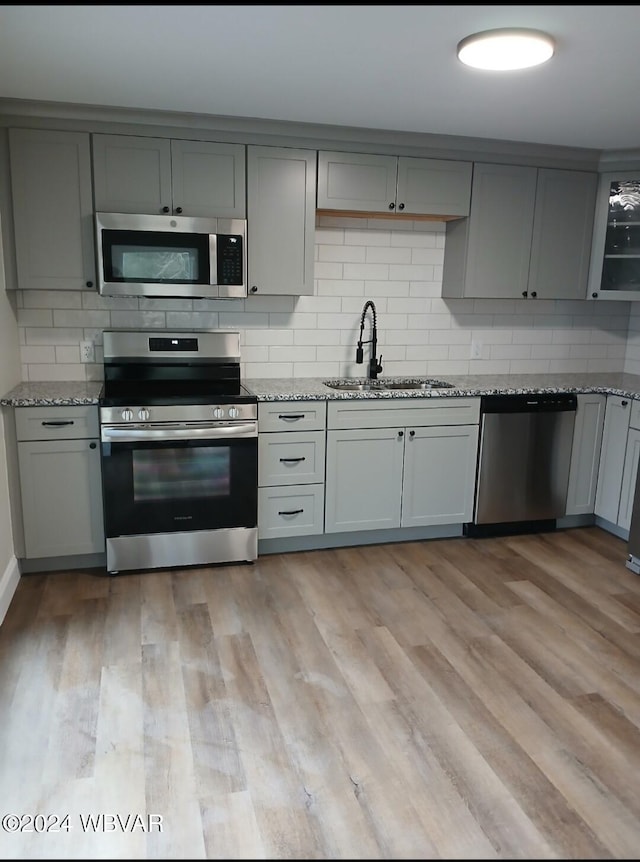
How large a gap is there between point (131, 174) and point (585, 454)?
10.2 feet

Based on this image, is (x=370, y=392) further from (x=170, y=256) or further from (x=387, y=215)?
(x=170, y=256)

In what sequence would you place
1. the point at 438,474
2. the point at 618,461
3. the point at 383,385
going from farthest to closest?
the point at 383,385, the point at 618,461, the point at 438,474

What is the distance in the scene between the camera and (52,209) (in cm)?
326

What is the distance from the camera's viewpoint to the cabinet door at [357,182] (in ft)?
11.7

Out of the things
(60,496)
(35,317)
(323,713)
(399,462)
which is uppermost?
(35,317)

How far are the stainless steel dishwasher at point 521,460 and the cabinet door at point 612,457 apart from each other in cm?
24

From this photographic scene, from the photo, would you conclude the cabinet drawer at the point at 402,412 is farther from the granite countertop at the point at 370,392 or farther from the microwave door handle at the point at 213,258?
the microwave door handle at the point at 213,258

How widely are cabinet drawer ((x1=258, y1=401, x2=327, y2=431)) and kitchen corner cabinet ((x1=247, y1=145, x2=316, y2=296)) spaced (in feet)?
2.13

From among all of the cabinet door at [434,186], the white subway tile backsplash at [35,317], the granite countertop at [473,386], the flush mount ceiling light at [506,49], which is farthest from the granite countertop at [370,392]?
the flush mount ceiling light at [506,49]

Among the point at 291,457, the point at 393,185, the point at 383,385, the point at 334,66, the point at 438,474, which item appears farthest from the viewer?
the point at 383,385

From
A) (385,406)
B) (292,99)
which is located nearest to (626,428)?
(385,406)

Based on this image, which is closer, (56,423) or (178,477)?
(56,423)

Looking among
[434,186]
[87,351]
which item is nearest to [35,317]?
[87,351]

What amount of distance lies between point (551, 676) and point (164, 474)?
6.62 ft
